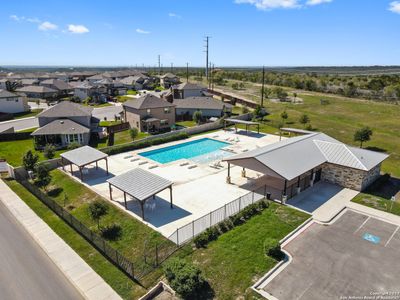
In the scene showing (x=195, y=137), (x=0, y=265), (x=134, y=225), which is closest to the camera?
(x=0, y=265)

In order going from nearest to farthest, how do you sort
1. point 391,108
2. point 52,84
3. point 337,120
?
point 337,120
point 391,108
point 52,84

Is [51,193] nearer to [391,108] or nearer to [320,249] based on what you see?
[320,249]

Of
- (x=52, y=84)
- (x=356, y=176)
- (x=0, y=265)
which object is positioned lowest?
(x=0, y=265)

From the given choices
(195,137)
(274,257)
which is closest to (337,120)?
(195,137)

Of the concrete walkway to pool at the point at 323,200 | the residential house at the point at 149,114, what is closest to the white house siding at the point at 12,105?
the residential house at the point at 149,114

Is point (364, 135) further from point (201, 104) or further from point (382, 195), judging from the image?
point (201, 104)

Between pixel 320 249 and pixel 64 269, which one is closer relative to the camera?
pixel 64 269

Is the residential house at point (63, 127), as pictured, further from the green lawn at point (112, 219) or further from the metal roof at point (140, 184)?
the metal roof at point (140, 184)
